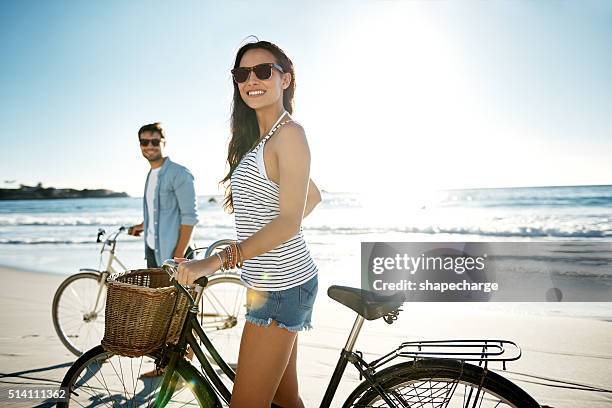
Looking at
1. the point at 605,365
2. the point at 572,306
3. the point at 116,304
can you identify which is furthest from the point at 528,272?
the point at 116,304

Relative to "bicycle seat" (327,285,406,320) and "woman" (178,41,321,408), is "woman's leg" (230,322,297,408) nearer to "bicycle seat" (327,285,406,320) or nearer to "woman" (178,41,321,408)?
"woman" (178,41,321,408)

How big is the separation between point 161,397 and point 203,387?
19cm

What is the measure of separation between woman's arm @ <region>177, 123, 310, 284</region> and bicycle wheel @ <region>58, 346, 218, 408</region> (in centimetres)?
64

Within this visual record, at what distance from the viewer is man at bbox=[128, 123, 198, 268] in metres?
→ 4.31

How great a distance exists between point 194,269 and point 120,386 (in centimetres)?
295

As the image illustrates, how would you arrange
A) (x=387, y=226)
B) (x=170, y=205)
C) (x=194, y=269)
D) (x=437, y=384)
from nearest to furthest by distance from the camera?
(x=194, y=269), (x=437, y=384), (x=170, y=205), (x=387, y=226)

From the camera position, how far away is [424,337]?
586 cm

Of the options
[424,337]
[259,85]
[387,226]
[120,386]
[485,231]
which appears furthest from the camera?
[387,226]

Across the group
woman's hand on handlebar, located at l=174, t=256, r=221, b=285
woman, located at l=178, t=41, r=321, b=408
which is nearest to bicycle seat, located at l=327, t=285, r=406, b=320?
woman, located at l=178, t=41, r=321, b=408

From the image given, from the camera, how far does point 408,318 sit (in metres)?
6.70

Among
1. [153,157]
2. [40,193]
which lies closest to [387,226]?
[153,157]

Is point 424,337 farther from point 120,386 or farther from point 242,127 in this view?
point 242,127

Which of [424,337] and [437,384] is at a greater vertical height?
[437,384]

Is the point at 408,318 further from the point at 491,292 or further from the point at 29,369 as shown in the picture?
the point at 29,369
